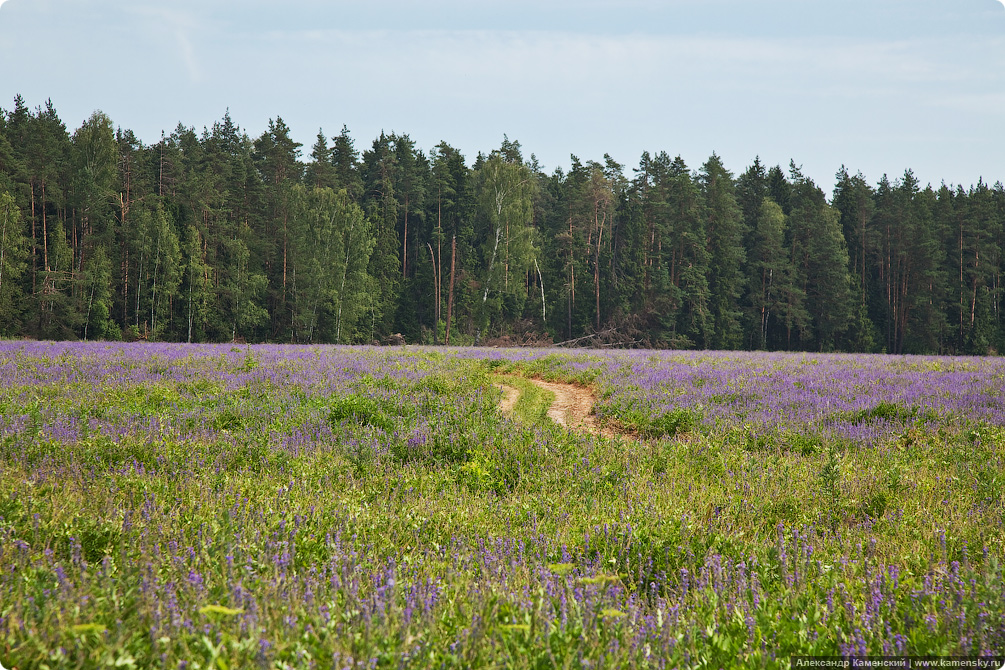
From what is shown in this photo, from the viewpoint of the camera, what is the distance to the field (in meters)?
2.69

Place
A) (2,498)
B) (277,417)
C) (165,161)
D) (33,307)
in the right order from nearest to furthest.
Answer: (2,498), (277,417), (33,307), (165,161)

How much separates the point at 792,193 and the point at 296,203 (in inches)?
2150

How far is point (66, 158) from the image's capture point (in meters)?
48.0

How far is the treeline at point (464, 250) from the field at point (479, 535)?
41.7 m

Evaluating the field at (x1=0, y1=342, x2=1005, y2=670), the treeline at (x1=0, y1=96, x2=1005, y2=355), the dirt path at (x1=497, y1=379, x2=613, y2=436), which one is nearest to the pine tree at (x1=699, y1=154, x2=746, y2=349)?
the treeline at (x1=0, y1=96, x2=1005, y2=355)

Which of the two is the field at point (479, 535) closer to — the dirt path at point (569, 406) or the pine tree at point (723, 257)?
the dirt path at point (569, 406)

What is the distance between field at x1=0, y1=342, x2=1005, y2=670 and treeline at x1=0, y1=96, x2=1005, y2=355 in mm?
41667

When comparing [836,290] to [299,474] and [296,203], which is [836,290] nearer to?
[296,203]

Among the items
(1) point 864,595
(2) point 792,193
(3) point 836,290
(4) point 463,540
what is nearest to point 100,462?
(4) point 463,540

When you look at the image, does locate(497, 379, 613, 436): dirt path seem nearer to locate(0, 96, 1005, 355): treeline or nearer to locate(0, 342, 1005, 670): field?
locate(0, 342, 1005, 670): field

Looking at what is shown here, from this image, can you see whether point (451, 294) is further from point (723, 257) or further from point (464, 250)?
point (723, 257)

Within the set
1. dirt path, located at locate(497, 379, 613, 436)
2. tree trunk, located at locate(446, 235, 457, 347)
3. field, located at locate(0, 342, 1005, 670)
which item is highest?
tree trunk, located at locate(446, 235, 457, 347)

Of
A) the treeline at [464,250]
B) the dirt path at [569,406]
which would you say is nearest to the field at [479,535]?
the dirt path at [569,406]

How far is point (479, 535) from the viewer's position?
4320 mm
